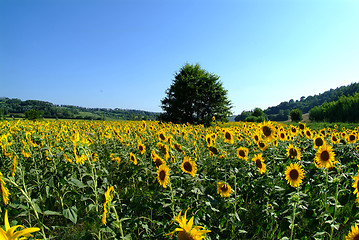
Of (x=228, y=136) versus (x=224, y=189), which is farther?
(x=228, y=136)

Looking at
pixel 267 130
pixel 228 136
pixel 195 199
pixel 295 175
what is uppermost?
pixel 267 130

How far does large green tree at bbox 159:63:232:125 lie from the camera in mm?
22516

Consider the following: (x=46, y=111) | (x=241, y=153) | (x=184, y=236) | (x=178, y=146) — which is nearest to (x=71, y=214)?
(x=184, y=236)

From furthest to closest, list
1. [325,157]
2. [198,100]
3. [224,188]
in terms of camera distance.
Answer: [198,100], [325,157], [224,188]

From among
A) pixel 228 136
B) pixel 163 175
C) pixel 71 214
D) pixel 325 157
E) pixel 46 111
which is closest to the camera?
pixel 71 214

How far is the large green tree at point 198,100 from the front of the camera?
73.9 feet

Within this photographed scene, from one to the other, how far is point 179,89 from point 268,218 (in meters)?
20.8

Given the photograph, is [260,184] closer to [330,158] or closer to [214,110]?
[330,158]

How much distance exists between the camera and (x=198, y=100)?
22.9 m

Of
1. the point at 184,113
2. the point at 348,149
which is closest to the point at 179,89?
the point at 184,113

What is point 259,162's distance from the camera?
3.14 metres

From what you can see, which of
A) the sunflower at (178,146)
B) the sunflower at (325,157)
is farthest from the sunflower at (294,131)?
the sunflower at (178,146)

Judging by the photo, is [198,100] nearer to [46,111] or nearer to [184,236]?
[184,236]

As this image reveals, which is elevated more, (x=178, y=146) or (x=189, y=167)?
(x=178, y=146)
